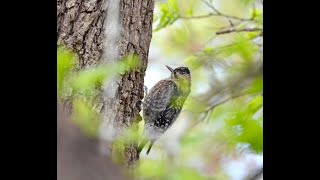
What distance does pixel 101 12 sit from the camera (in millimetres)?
1882

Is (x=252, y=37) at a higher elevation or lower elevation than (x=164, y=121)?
higher

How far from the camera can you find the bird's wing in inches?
71.8

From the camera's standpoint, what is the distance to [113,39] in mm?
1870

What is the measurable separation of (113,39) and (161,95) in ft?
0.77

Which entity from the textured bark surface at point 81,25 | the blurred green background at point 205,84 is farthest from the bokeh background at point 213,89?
the textured bark surface at point 81,25

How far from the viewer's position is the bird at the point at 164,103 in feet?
5.86

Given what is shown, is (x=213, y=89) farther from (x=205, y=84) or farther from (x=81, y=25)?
(x=81, y=25)

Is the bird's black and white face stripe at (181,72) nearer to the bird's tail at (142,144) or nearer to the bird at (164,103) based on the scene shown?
the bird at (164,103)

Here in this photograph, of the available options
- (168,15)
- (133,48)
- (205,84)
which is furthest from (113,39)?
(205,84)

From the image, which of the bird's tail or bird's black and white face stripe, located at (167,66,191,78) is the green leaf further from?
the bird's tail

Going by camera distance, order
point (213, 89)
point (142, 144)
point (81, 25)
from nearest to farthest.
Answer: point (213, 89)
point (142, 144)
point (81, 25)
